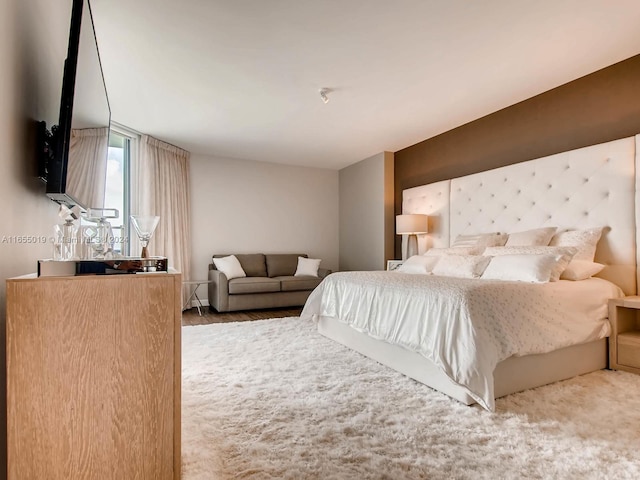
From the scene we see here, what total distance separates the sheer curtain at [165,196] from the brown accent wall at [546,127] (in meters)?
3.75

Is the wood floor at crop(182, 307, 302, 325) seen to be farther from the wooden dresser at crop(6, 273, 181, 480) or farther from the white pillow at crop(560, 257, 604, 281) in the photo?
the wooden dresser at crop(6, 273, 181, 480)

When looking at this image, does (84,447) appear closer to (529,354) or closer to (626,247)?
(529,354)

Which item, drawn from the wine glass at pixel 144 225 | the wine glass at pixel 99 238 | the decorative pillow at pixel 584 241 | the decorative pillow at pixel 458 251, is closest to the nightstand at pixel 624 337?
the decorative pillow at pixel 584 241

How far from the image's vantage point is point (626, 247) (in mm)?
2971

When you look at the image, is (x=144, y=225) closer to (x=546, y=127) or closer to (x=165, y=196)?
(x=546, y=127)

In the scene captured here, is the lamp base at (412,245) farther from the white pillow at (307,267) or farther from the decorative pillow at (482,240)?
the white pillow at (307,267)

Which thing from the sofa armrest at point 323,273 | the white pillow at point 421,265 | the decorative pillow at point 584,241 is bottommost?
the sofa armrest at point 323,273

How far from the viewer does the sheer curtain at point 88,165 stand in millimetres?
1666

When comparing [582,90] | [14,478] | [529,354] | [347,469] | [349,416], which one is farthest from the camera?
[582,90]

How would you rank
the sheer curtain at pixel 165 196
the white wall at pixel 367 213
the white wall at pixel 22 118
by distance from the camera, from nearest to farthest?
the white wall at pixel 22 118
the sheer curtain at pixel 165 196
the white wall at pixel 367 213

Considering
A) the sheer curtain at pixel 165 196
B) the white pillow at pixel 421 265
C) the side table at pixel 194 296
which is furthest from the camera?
the side table at pixel 194 296

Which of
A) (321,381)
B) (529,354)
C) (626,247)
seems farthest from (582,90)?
(321,381)

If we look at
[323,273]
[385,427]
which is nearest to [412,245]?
[323,273]

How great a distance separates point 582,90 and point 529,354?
2596 millimetres
